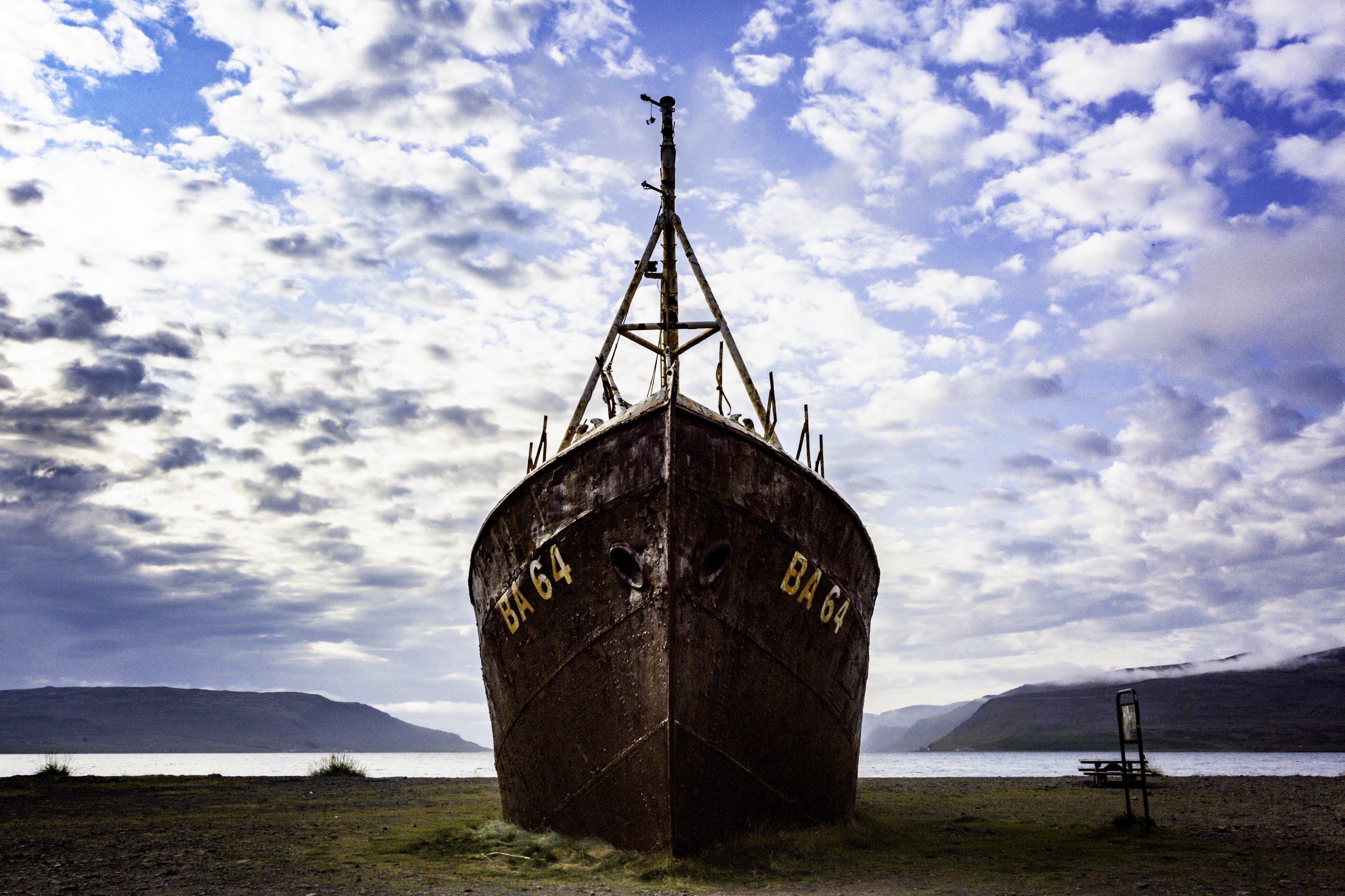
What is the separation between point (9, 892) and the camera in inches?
260

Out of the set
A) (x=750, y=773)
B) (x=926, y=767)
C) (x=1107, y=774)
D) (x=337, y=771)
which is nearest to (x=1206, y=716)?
(x=926, y=767)

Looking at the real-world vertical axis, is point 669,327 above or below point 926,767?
above

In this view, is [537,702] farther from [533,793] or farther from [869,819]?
[869,819]

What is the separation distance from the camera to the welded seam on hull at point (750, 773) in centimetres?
716

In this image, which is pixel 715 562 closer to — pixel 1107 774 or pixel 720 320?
pixel 720 320

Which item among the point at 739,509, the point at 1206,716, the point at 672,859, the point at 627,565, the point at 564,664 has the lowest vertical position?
the point at 1206,716

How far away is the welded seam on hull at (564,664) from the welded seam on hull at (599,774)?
0.91 meters

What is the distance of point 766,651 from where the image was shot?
25.4 ft

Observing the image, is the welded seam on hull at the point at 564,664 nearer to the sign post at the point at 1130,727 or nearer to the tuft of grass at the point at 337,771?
the sign post at the point at 1130,727

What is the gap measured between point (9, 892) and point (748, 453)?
6841mm

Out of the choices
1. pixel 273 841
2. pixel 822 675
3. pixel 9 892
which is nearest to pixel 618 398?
pixel 822 675

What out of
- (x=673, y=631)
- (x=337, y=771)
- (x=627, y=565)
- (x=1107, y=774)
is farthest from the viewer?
(x=337, y=771)

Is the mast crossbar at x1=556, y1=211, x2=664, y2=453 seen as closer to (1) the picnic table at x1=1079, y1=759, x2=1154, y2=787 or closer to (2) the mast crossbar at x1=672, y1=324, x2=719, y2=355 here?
(2) the mast crossbar at x1=672, y1=324, x2=719, y2=355

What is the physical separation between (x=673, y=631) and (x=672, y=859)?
5.93ft
